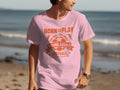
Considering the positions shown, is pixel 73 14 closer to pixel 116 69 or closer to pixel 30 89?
pixel 30 89

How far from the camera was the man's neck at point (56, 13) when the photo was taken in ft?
8.68

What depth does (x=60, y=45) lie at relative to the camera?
261 centimetres

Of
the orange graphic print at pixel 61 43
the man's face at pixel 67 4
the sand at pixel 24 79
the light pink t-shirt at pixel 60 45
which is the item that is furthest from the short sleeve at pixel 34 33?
the sand at pixel 24 79

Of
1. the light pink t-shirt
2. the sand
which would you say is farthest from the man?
the sand

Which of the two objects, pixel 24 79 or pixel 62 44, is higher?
pixel 62 44

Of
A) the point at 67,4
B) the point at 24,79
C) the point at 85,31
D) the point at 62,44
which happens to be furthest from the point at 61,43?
the point at 24,79

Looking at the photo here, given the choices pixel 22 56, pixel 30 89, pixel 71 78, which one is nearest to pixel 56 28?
pixel 71 78

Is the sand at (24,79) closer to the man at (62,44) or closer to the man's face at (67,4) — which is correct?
the man at (62,44)

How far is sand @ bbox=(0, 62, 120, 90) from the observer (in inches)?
318

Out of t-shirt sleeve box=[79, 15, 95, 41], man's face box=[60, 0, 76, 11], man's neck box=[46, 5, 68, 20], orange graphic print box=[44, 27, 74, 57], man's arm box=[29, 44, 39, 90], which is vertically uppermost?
man's face box=[60, 0, 76, 11]

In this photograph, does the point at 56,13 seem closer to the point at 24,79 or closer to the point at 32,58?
the point at 32,58

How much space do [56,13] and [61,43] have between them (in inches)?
12.2

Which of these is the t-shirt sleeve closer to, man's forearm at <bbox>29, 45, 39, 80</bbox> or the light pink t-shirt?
the light pink t-shirt

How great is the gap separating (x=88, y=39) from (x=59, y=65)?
15.2 inches
